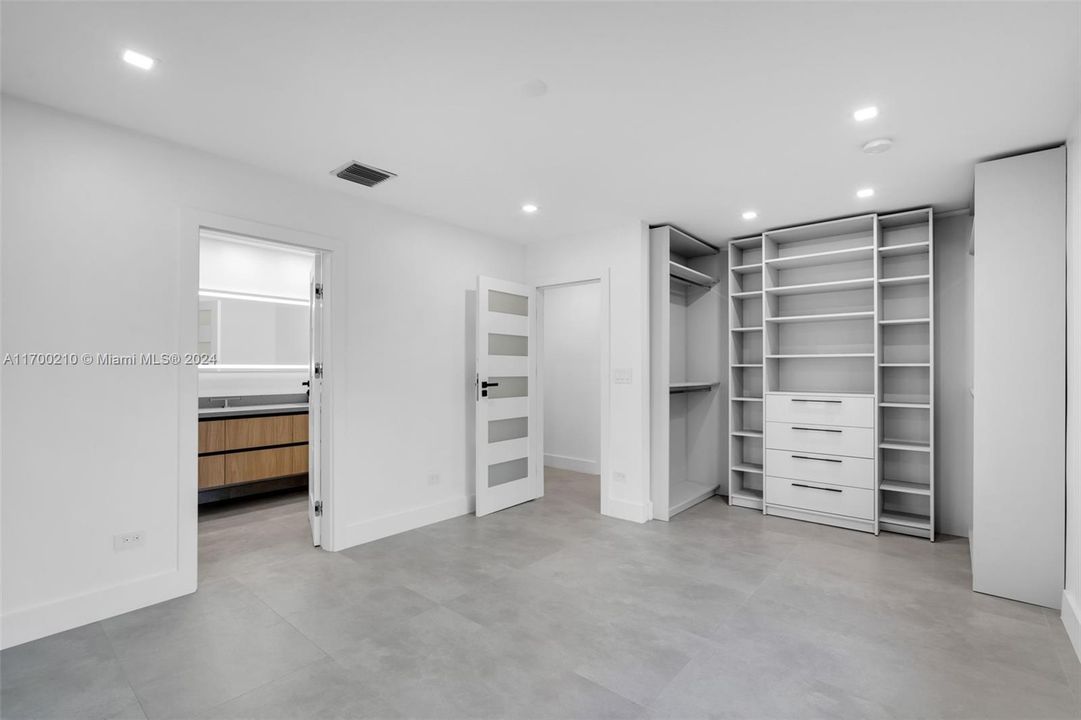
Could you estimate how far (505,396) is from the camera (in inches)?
187

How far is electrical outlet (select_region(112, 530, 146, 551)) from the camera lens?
2689 millimetres

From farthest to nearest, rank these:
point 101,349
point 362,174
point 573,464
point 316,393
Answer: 1. point 573,464
2. point 316,393
3. point 362,174
4. point 101,349

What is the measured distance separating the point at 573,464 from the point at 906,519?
3.46 m

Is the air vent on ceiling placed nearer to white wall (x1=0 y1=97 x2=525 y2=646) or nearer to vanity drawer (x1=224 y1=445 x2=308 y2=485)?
white wall (x1=0 y1=97 x2=525 y2=646)

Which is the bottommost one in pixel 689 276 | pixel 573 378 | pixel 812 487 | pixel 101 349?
pixel 812 487

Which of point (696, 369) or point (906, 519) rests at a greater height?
point (696, 369)

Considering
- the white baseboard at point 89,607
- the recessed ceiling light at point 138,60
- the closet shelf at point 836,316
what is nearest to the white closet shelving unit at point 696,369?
the closet shelf at point 836,316

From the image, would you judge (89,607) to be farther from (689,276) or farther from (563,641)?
(689,276)

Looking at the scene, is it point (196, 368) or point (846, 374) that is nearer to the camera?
point (196, 368)

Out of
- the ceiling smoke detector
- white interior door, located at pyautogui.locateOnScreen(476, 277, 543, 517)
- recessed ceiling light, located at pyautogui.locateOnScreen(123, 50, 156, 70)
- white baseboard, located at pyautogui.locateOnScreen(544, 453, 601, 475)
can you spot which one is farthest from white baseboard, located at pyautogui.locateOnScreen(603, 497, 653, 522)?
recessed ceiling light, located at pyautogui.locateOnScreen(123, 50, 156, 70)

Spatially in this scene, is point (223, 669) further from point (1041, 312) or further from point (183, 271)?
point (1041, 312)

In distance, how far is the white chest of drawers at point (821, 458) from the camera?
4.10m

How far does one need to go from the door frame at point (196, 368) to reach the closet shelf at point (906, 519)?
13.7 ft

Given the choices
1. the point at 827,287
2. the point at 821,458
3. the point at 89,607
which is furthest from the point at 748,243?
the point at 89,607
